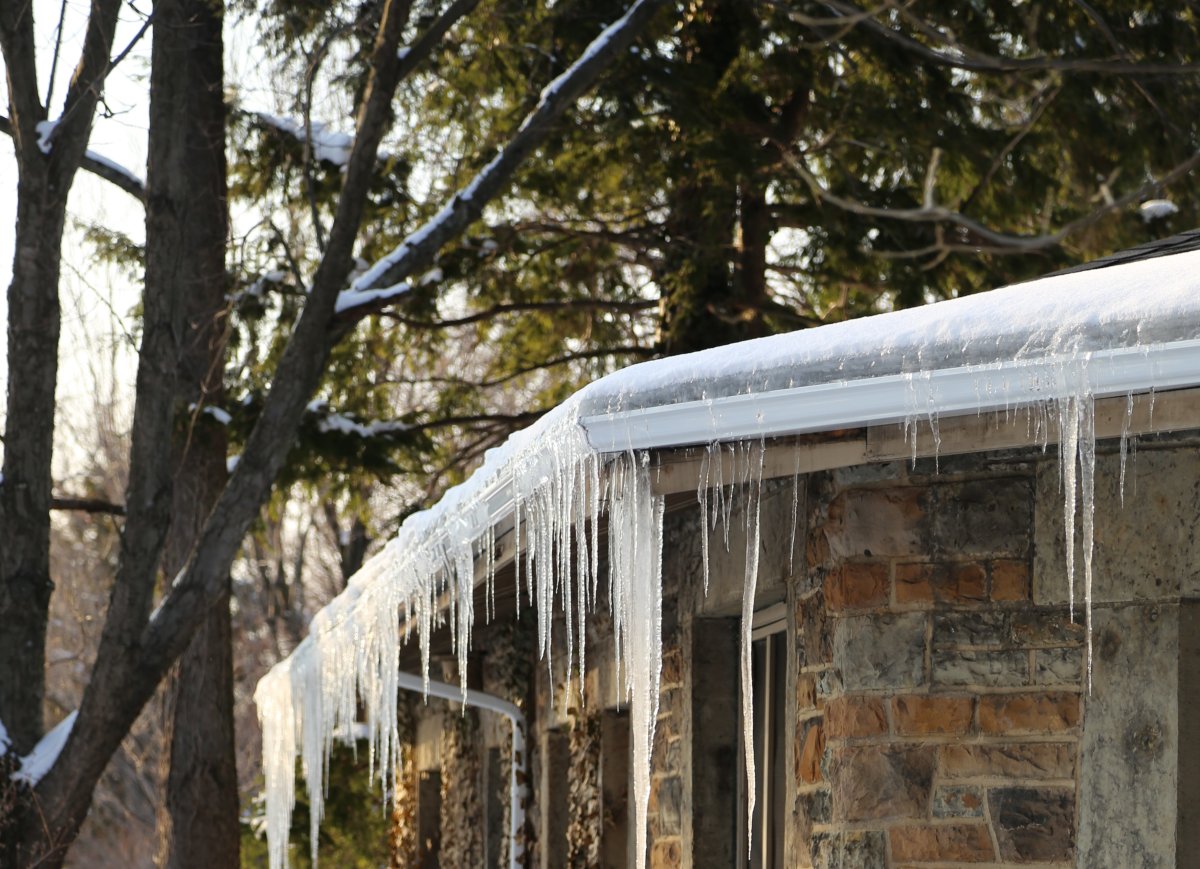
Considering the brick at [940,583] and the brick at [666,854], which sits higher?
the brick at [940,583]

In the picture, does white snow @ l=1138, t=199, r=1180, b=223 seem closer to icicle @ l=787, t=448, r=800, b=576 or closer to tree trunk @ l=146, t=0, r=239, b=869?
tree trunk @ l=146, t=0, r=239, b=869

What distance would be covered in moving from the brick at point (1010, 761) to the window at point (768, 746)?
994mm

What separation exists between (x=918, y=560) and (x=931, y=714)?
37 cm

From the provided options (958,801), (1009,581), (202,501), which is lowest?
(958,801)

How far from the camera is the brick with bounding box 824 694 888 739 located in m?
3.92

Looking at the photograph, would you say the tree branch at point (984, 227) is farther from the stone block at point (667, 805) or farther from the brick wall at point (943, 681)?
the brick wall at point (943, 681)

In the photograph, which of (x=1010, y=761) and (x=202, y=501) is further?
(x=202, y=501)

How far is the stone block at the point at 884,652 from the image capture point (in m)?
3.93

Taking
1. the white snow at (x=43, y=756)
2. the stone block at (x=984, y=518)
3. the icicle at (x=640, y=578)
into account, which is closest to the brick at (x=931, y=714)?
the stone block at (x=984, y=518)

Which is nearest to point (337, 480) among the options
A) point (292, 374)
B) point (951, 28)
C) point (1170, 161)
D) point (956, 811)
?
point (292, 374)

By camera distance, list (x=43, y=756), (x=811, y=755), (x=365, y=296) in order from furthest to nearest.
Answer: (x=365, y=296)
(x=43, y=756)
(x=811, y=755)

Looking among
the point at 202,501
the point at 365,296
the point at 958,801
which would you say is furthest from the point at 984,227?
the point at 958,801

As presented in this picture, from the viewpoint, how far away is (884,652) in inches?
155

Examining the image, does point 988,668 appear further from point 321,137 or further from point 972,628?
point 321,137
